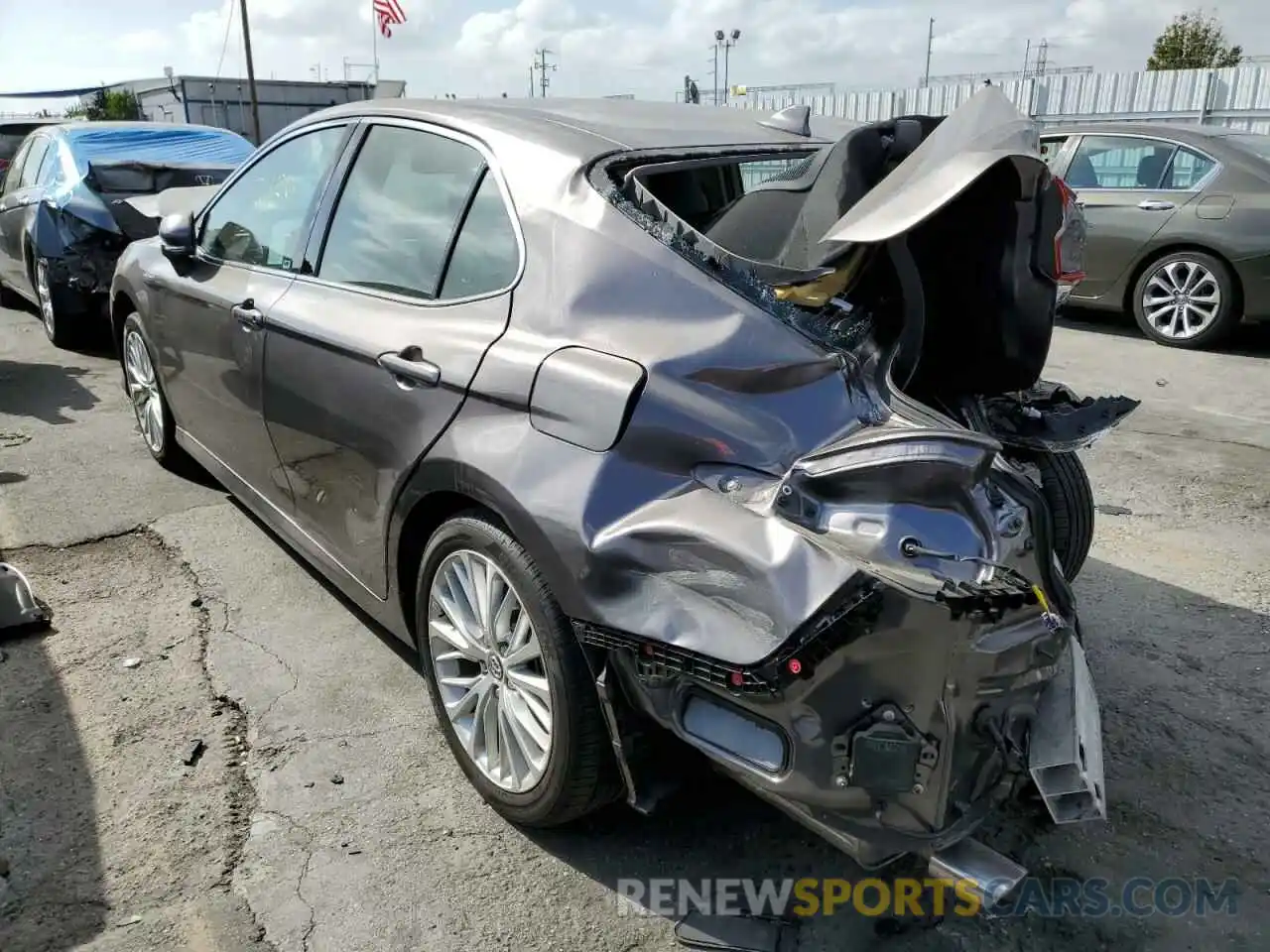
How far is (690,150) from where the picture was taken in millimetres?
2736

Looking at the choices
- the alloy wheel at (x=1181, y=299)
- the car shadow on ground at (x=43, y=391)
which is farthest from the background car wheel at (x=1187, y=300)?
the car shadow on ground at (x=43, y=391)

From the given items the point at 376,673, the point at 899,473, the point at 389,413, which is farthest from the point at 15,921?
the point at 899,473

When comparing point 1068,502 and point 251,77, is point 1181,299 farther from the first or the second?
point 251,77

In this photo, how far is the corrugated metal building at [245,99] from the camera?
3447 cm

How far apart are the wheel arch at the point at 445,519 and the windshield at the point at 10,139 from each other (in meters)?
11.7

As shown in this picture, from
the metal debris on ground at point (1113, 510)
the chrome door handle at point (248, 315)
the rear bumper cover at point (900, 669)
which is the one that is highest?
the chrome door handle at point (248, 315)

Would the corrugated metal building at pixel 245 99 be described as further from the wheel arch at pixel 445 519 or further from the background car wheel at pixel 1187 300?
the wheel arch at pixel 445 519

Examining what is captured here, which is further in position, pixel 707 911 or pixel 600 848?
pixel 600 848

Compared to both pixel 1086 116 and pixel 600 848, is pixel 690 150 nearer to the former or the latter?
pixel 600 848

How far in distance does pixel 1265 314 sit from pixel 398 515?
7.38 metres

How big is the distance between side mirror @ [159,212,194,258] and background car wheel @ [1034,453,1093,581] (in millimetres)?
3322

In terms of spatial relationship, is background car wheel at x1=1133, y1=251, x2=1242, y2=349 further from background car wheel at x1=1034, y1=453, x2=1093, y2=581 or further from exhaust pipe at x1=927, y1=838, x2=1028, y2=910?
exhaust pipe at x1=927, y1=838, x2=1028, y2=910

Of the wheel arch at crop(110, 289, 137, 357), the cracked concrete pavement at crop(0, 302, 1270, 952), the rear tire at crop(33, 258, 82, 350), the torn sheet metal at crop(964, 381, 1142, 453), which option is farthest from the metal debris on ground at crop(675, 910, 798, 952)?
the rear tire at crop(33, 258, 82, 350)

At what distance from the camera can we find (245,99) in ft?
115
